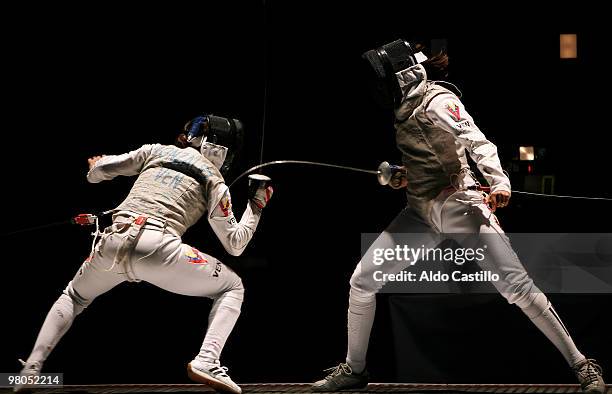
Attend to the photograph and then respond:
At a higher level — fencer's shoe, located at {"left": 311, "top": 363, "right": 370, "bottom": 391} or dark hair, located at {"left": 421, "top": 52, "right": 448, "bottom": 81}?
dark hair, located at {"left": 421, "top": 52, "right": 448, "bottom": 81}

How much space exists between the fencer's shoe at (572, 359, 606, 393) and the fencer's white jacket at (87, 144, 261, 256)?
115 cm

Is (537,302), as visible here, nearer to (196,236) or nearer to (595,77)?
(595,77)

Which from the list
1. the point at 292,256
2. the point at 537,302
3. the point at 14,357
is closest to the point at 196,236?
the point at 292,256

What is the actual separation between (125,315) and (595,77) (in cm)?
226

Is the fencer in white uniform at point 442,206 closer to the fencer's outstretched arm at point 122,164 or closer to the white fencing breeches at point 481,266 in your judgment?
the white fencing breeches at point 481,266

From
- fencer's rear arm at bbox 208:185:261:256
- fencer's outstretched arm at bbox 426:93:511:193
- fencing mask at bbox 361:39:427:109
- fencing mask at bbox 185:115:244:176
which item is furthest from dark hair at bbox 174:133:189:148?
fencer's outstretched arm at bbox 426:93:511:193

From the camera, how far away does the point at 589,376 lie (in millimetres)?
2432

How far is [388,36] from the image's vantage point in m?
3.40

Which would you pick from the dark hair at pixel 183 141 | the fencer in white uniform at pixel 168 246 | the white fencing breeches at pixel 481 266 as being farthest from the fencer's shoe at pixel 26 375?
the white fencing breeches at pixel 481 266

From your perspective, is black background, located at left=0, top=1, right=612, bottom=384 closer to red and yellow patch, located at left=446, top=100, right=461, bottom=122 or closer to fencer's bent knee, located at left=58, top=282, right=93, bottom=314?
fencer's bent knee, located at left=58, top=282, right=93, bottom=314

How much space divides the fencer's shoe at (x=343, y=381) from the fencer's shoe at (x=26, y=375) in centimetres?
92

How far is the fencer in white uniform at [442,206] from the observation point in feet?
8.08

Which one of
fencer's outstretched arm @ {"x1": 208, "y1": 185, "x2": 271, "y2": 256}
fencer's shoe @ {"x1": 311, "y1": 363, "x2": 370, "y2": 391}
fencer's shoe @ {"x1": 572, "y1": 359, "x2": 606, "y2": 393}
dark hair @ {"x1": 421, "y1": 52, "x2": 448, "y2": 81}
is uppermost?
dark hair @ {"x1": 421, "y1": 52, "x2": 448, "y2": 81}

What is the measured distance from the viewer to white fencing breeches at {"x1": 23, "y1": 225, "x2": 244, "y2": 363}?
2.43 metres
